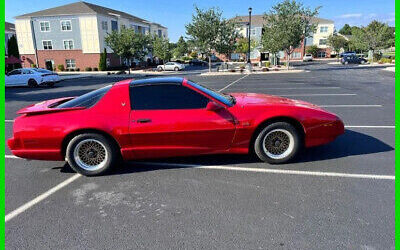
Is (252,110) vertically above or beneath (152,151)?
above

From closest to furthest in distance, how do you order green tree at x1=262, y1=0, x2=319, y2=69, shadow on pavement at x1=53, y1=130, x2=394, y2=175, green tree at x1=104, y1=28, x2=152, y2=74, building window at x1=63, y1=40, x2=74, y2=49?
shadow on pavement at x1=53, y1=130, x2=394, y2=175 → green tree at x1=262, y1=0, x2=319, y2=69 → green tree at x1=104, y1=28, x2=152, y2=74 → building window at x1=63, y1=40, x2=74, y2=49

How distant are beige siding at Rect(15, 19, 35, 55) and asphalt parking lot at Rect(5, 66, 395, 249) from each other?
4596 centimetres

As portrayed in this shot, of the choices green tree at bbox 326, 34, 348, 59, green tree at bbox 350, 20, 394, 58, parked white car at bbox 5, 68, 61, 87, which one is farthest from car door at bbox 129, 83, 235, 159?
green tree at bbox 326, 34, 348, 59

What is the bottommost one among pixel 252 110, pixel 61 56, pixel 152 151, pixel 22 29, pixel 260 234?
pixel 260 234

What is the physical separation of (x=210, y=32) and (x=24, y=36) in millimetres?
31469

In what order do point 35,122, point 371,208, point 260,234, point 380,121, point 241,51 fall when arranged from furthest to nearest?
point 241,51, point 380,121, point 35,122, point 371,208, point 260,234

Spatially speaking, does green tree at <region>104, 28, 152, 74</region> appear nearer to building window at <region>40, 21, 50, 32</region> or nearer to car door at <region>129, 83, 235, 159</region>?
building window at <region>40, 21, 50, 32</region>

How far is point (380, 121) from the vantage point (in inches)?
265

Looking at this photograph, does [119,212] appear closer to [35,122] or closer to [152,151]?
Answer: [152,151]

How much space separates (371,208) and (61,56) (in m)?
→ 46.0

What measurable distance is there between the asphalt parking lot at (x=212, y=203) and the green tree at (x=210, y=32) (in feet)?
95.8

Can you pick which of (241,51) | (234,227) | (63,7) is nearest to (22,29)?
(63,7)

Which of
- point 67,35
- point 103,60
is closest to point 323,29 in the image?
point 103,60

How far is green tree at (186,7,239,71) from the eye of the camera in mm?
31438
